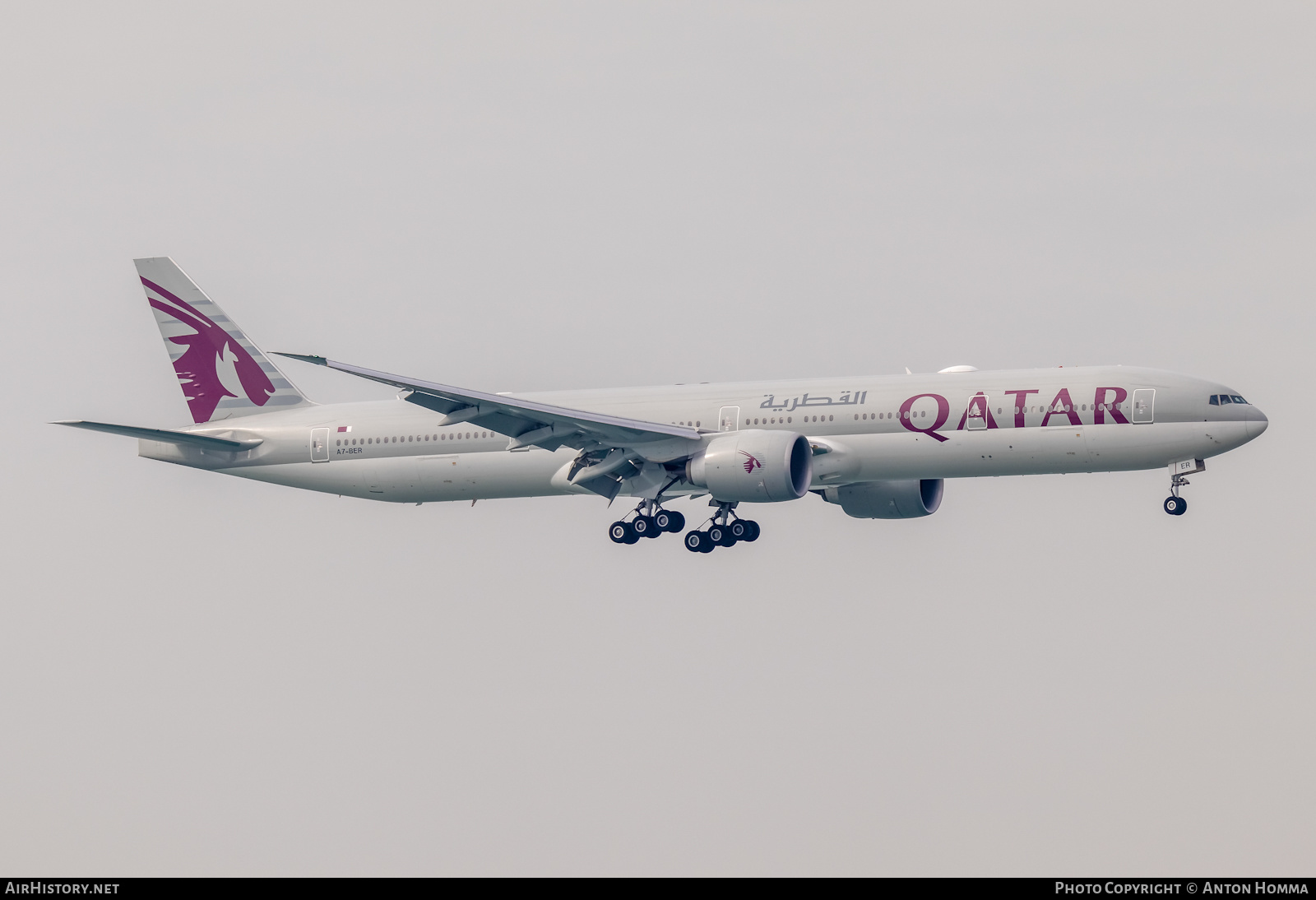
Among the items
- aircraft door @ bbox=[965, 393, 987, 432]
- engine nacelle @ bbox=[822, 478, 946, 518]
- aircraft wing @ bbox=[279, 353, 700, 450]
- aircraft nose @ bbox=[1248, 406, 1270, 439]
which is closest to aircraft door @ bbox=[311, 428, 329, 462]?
aircraft wing @ bbox=[279, 353, 700, 450]

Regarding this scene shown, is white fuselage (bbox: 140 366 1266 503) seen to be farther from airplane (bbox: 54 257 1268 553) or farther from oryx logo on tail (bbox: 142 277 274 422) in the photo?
→ oryx logo on tail (bbox: 142 277 274 422)

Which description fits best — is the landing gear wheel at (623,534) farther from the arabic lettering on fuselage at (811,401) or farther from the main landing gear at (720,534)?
the arabic lettering on fuselage at (811,401)

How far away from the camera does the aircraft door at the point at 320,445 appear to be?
5906 cm

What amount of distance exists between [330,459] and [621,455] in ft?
38.6

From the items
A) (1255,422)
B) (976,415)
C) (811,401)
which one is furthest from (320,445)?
(1255,422)

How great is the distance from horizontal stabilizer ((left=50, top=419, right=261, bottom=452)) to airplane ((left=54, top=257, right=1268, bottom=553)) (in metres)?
0.07

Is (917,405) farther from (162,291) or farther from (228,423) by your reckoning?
(162,291)

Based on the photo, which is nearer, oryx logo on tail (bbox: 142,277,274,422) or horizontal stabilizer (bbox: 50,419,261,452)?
horizontal stabilizer (bbox: 50,419,261,452)

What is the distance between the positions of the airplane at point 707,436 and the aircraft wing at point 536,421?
0.08 metres

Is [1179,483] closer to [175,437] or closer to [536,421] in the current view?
[536,421]

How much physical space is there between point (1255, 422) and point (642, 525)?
63.5 feet

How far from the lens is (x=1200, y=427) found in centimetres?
4975

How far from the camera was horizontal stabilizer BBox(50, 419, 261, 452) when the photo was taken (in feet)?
180


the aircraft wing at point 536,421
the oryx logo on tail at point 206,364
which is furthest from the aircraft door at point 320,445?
the aircraft wing at point 536,421
